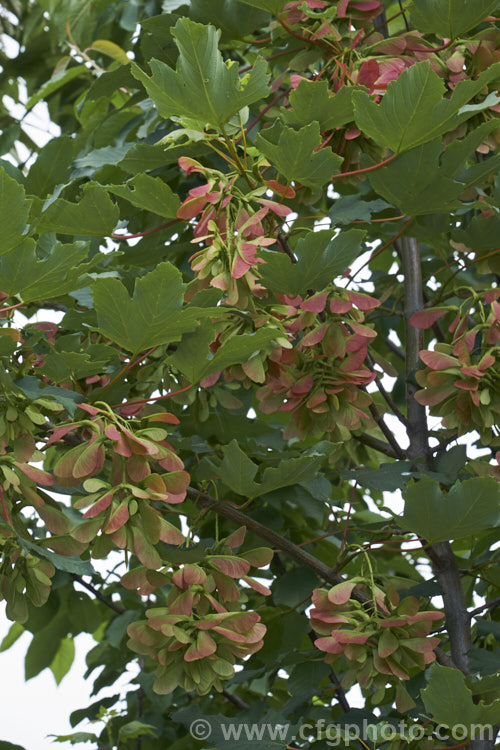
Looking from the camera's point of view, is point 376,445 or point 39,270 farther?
point 376,445

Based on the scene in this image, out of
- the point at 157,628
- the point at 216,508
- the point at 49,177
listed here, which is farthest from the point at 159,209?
the point at 157,628

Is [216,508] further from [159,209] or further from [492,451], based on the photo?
[492,451]

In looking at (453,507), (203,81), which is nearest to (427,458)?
(453,507)

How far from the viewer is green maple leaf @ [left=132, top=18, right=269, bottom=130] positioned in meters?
0.84

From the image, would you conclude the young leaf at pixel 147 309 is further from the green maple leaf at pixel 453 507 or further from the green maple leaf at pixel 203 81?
the green maple leaf at pixel 453 507

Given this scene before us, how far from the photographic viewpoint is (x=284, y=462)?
37.0 inches

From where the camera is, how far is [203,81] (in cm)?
85

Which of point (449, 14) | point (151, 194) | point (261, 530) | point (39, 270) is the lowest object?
point (261, 530)


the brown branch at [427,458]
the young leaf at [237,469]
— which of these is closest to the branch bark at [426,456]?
the brown branch at [427,458]

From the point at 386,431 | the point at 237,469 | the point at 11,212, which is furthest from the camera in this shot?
the point at 386,431

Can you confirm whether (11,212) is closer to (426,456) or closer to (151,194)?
(151,194)

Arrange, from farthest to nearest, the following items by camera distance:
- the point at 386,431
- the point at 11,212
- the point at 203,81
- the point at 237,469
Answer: the point at 386,431 → the point at 237,469 → the point at 203,81 → the point at 11,212

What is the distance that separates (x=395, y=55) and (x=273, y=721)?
2.83 ft

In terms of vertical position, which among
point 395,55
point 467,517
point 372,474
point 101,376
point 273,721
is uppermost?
point 395,55
